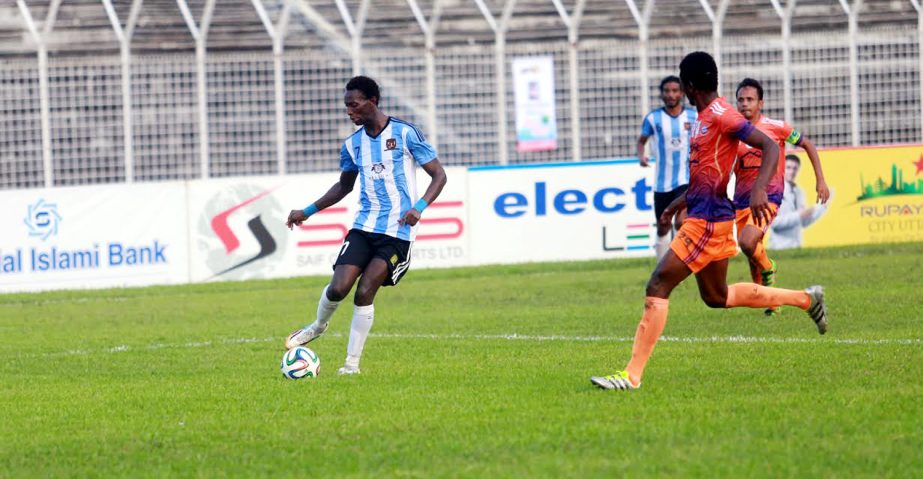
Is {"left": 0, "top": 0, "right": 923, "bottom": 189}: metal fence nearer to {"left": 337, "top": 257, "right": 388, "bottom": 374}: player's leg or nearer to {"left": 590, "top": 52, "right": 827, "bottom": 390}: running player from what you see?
{"left": 337, "top": 257, "right": 388, "bottom": 374}: player's leg

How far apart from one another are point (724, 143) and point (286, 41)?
16.3m

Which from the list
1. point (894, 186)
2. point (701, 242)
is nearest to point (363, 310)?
point (701, 242)

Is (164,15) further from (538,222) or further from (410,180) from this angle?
(410,180)

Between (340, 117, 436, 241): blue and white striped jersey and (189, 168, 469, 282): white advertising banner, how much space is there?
10.6 meters

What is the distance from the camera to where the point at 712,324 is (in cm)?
1281

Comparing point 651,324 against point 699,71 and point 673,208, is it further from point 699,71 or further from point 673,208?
point 673,208

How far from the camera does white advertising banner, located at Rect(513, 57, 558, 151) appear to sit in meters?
24.4

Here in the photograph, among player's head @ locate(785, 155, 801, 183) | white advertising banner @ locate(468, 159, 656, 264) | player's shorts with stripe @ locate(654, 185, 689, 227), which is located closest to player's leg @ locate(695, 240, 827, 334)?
player's shorts with stripe @ locate(654, 185, 689, 227)

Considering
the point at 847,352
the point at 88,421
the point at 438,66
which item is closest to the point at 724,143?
the point at 847,352

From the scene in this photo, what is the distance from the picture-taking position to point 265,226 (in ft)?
70.1

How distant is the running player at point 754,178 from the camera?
12.9m

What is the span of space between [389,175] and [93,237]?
37.2 ft

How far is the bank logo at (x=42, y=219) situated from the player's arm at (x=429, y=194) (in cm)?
1137

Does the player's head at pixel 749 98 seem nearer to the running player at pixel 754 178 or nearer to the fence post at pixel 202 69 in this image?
the running player at pixel 754 178
